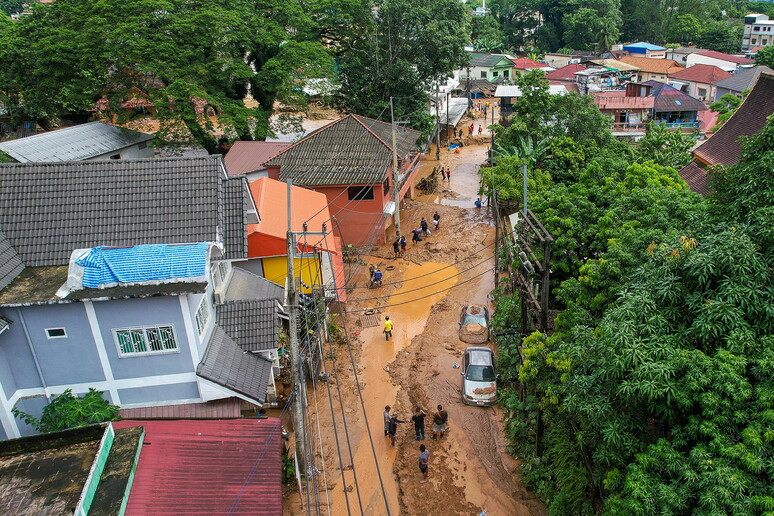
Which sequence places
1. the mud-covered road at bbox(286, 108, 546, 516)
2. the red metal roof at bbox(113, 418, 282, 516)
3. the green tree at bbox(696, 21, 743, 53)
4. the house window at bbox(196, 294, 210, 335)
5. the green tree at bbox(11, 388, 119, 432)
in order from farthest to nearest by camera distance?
the green tree at bbox(696, 21, 743, 53)
the mud-covered road at bbox(286, 108, 546, 516)
the house window at bbox(196, 294, 210, 335)
the green tree at bbox(11, 388, 119, 432)
the red metal roof at bbox(113, 418, 282, 516)

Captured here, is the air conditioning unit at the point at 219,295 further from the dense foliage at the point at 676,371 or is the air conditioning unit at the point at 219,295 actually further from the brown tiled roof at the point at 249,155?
the brown tiled roof at the point at 249,155

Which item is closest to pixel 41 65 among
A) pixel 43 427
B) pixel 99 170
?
pixel 99 170

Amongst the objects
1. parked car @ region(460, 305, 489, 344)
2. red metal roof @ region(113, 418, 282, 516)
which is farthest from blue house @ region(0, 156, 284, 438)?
parked car @ region(460, 305, 489, 344)

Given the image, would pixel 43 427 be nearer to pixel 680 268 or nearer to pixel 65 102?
pixel 680 268

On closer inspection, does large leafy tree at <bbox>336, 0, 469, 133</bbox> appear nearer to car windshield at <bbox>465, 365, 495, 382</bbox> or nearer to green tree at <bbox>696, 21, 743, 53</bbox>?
car windshield at <bbox>465, 365, 495, 382</bbox>

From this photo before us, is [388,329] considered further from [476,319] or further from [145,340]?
[145,340]
